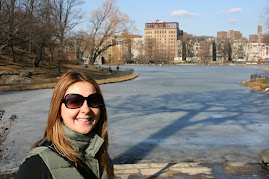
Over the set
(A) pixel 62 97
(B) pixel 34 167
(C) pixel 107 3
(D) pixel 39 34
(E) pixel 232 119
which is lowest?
(E) pixel 232 119

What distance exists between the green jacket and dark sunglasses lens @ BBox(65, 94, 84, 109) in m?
0.13

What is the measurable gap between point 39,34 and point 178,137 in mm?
28817

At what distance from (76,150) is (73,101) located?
0.29 metres

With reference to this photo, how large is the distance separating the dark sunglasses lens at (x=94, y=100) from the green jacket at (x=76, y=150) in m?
0.18

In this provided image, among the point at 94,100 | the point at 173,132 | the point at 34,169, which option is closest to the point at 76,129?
the point at 94,100

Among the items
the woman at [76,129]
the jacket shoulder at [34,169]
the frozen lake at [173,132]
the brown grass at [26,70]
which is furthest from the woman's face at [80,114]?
the brown grass at [26,70]

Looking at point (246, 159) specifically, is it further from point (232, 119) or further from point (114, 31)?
point (114, 31)

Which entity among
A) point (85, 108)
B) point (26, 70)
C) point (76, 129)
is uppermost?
point (85, 108)

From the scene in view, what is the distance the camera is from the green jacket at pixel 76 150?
1.51m

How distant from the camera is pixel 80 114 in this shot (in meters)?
1.78

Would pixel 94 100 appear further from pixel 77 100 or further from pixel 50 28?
pixel 50 28

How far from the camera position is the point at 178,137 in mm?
8875

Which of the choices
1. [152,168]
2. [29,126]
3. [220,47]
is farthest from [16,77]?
[220,47]

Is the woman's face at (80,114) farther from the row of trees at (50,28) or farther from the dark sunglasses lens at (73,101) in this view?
the row of trees at (50,28)
